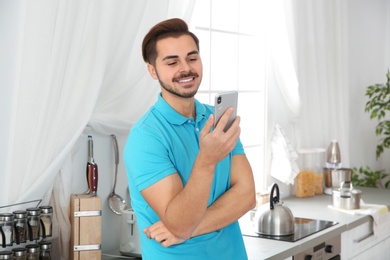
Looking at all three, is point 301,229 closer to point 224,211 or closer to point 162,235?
point 224,211

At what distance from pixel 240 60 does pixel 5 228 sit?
7.07 feet

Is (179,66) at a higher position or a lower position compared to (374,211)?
higher

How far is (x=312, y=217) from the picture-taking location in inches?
149

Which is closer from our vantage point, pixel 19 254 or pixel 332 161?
pixel 19 254

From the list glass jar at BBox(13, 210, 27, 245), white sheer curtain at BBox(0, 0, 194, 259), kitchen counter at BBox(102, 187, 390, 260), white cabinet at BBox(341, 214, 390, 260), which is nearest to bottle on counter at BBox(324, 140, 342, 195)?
kitchen counter at BBox(102, 187, 390, 260)

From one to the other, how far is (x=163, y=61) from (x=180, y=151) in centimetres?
28

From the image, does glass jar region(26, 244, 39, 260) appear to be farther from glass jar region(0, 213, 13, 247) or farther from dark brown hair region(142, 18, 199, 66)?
dark brown hair region(142, 18, 199, 66)

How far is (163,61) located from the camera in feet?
6.55

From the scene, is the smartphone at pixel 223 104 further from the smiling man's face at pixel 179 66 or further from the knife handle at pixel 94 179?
A: the knife handle at pixel 94 179

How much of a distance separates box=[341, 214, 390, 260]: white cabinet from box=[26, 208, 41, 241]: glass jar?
6.03 feet

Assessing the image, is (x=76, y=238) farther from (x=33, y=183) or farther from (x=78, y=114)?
(x=78, y=114)

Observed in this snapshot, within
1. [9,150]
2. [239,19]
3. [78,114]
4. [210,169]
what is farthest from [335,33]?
[210,169]

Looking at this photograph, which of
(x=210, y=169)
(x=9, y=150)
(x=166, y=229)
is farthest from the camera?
(x=9, y=150)

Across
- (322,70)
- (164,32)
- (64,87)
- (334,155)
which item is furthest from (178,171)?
(322,70)
